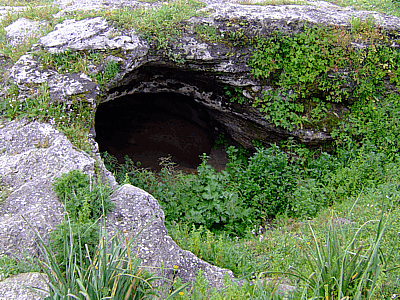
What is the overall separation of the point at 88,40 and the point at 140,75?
1.44 meters

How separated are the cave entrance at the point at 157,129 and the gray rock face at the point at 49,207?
4.36m

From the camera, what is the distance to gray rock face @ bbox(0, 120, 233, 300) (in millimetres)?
3510

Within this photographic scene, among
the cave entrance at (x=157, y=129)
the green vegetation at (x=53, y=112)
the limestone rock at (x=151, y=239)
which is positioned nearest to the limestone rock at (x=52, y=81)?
the green vegetation at (x=53, y=112)

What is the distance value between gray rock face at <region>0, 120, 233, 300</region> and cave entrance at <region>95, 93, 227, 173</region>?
14.3 ft

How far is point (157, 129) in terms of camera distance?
1021 centimetres

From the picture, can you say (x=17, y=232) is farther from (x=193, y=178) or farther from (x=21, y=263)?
(x=193, y=178)

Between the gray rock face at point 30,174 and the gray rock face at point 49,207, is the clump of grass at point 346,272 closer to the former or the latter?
the gray rock face at point 49,207

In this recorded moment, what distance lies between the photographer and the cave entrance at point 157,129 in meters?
9.44

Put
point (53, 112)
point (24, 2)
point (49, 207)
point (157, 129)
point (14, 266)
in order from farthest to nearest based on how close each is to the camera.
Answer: point (157, 129) < point (24, 2) < point (53, 112) < point (49, 207) < point (14, 266)

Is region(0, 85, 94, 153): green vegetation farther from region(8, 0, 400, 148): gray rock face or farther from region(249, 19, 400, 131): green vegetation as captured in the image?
region(249, 19, 400, 131): green vegetation

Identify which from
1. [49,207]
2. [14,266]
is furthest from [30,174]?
[14,266]

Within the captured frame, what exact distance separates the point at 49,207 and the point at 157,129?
256 inches

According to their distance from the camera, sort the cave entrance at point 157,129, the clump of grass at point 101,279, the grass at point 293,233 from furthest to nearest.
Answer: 1. the cave entrance at point 157,129
2. the grass at point 293,233
3. the clump of grass at point 101,279

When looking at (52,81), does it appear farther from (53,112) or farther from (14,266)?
(14,266)
